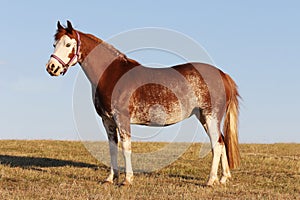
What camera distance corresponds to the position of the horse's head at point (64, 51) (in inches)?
318

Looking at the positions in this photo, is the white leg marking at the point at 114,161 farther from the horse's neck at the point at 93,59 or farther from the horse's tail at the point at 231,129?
the horse's tail at the point at 231,129

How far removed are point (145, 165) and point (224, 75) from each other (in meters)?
3.75

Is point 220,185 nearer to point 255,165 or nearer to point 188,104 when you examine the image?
point 188,104

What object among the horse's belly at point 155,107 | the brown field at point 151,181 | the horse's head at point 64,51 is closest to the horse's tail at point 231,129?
the brown field at point 151,181

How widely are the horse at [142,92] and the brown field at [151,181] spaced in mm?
602

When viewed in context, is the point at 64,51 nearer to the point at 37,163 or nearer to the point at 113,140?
the point at 113,140

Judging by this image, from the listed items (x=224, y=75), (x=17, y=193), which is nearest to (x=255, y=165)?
(x=224, y=75)

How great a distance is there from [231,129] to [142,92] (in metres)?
2.21

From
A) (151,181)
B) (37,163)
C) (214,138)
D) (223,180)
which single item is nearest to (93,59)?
(151,181)

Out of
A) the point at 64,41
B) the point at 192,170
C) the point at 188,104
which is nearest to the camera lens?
the point at 64,41

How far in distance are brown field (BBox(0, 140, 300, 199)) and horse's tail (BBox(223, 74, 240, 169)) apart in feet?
1.63

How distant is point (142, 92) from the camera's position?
857cm

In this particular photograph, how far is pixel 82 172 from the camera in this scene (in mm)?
9992

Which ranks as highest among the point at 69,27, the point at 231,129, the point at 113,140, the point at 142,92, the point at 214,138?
the point at 69,27
